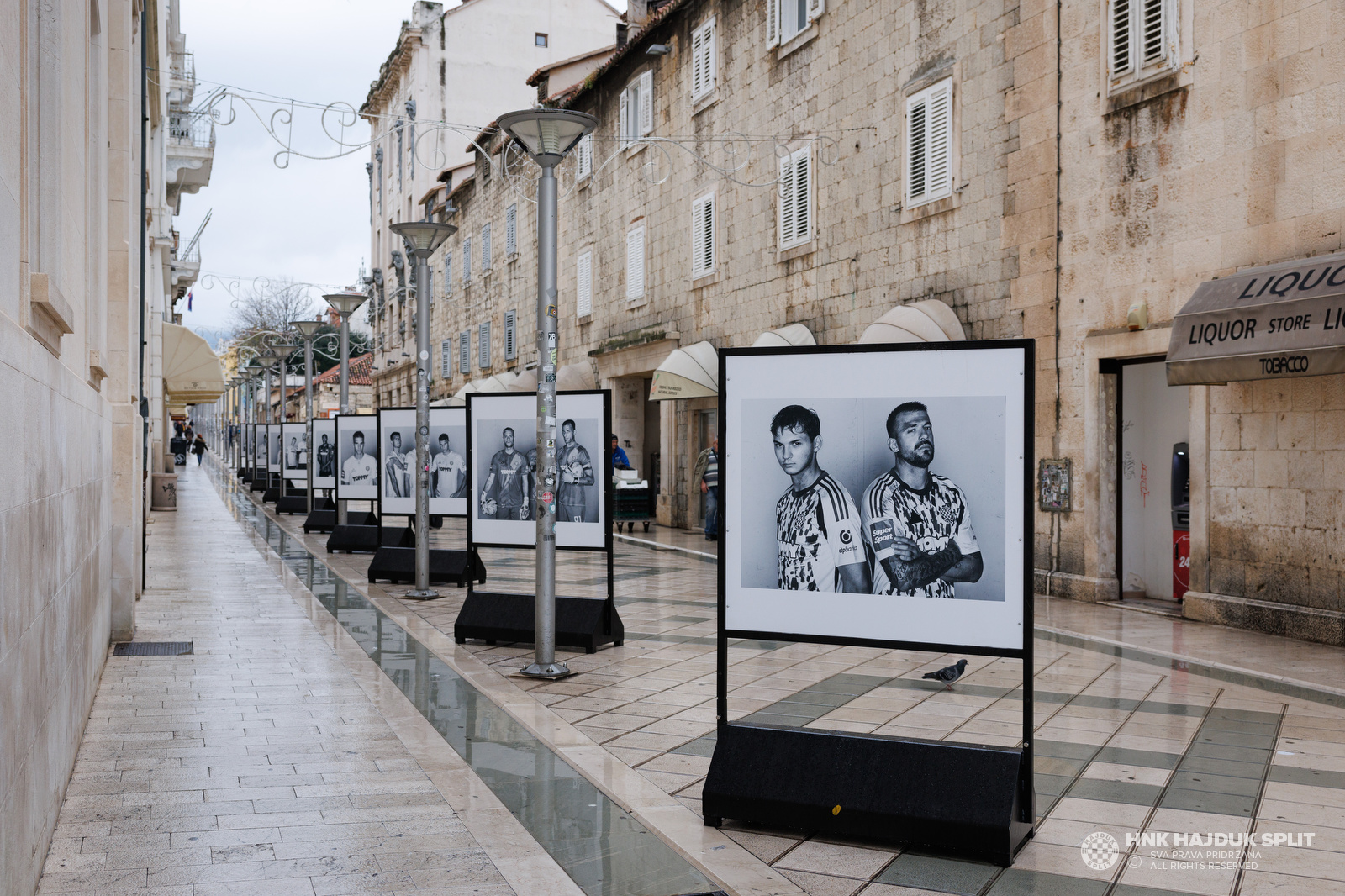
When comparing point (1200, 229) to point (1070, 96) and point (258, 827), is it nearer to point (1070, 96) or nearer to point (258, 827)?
point (1070, 96)

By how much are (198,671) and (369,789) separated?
11.6 ft

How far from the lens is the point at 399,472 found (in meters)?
14.6

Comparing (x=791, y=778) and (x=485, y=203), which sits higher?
(x=485, y=203)

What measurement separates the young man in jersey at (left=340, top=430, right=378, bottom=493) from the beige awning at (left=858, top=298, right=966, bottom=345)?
7.51 m

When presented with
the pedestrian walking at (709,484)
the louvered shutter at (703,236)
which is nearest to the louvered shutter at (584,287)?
→ the louvered shutter at (703,236)

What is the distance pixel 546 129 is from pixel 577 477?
8.75 feet

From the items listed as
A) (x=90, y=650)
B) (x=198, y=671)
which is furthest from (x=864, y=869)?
(x=198, y=671)

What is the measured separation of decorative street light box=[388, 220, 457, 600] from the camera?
11938mm

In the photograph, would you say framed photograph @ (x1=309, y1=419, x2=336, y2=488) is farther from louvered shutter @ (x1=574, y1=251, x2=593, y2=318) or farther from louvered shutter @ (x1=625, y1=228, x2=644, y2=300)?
louvered shutter @ (x1=574, y1=251, x2=593, y2=318)

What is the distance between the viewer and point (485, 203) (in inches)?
1436

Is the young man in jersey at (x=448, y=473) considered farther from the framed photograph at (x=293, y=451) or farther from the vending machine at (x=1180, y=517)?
the framed photograph at (x=293, y=451)

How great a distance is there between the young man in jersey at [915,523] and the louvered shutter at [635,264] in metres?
19.7

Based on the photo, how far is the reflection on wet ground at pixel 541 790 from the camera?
14.3 ft

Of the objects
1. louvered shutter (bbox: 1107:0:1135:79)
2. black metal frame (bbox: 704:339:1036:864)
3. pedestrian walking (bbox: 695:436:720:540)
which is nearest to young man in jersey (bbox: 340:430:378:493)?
pedestrian walking (bbox: 695:436:720:540)
